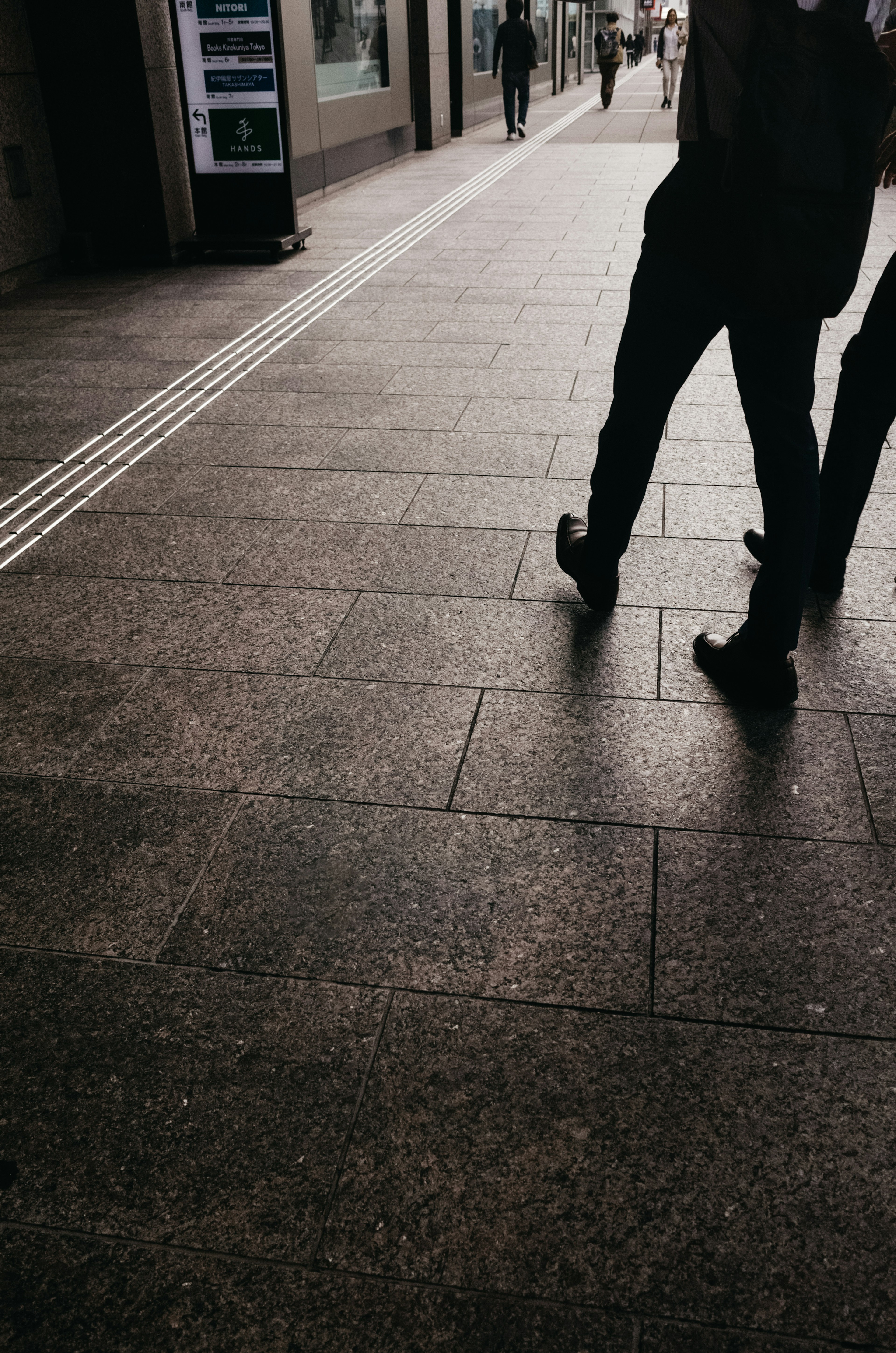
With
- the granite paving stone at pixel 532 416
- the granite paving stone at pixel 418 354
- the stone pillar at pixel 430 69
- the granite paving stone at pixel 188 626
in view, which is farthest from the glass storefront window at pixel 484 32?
the granite paving stone at pixel 188 626

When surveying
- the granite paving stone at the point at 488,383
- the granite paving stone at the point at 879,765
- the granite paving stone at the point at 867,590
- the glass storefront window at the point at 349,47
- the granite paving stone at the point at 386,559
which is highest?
the glass storefront window at the point at 349,47

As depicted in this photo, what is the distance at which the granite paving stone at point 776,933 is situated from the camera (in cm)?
194

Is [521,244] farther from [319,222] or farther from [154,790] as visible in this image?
[154,790]

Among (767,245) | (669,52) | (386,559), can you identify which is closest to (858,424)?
(767,245)

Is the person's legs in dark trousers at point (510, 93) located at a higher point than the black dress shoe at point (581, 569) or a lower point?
higher

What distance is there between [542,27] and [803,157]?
32.6 metres

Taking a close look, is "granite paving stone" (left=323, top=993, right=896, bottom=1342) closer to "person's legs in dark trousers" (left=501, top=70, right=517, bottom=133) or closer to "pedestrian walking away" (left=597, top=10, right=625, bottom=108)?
"person's legs in dark trousers" (left=501, top=70, right=517, bottom=133)

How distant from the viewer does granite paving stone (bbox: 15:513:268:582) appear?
3717 millimetres

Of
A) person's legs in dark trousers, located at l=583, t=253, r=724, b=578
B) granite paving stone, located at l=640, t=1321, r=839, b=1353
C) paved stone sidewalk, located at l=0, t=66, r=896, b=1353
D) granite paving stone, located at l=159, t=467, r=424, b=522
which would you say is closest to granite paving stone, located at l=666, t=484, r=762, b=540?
paved stone sidewalk, located at l=0, t=66, r=896, b=1353

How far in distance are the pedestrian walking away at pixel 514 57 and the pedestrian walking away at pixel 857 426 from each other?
652 inches

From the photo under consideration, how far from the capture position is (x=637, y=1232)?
5.20ft

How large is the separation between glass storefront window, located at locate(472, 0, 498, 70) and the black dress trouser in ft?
66.0

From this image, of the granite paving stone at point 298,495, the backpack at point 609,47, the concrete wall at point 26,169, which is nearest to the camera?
the granite paving stone at point 298,495

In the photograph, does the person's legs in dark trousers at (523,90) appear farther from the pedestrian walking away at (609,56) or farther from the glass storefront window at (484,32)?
the pedestrian walking away at (609,56)
